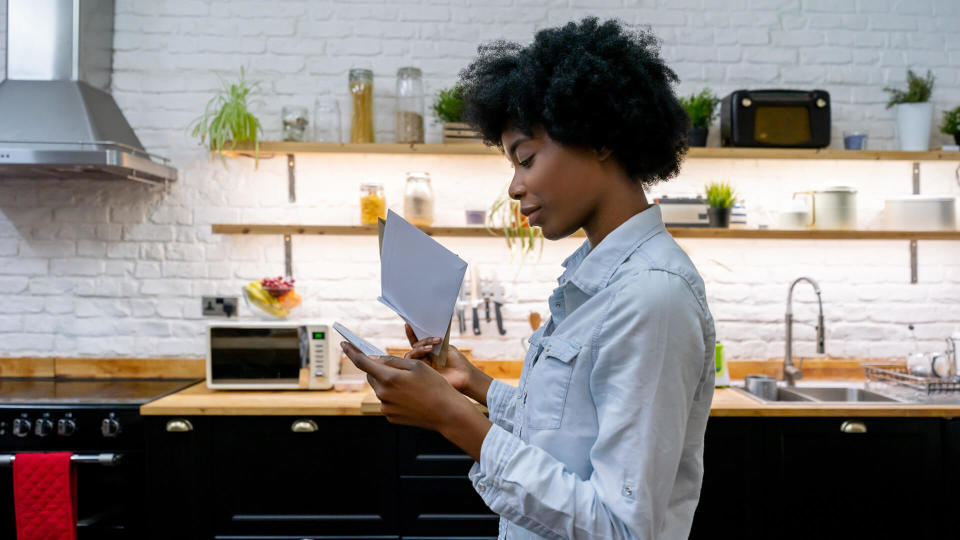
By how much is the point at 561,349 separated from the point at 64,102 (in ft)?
8.44

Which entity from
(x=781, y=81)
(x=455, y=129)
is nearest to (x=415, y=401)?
(x=455, y=129)

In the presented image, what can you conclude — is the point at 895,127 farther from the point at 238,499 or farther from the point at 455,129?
the point at 238,499

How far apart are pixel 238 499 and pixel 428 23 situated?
6.91ft

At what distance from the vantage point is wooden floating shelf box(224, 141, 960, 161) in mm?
2688

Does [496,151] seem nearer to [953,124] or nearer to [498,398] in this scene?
[498,398]

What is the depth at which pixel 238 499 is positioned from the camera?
2.23 meters

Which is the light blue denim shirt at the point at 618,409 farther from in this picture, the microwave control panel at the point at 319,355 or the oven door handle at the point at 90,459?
the oven door handle at the point at 90,459

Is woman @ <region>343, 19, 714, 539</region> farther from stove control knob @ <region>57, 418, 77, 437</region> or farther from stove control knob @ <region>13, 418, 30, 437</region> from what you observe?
stove control knob @ <region>13, 418, 30, 437</region>

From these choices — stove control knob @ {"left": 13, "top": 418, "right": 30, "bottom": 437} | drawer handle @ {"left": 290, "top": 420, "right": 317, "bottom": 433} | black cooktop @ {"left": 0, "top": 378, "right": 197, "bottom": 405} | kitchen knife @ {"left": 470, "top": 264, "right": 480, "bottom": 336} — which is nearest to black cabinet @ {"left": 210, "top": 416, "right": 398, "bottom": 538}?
drawer handle @ {"left": 290, "top": 420, "right": 317, "bottom": 433}

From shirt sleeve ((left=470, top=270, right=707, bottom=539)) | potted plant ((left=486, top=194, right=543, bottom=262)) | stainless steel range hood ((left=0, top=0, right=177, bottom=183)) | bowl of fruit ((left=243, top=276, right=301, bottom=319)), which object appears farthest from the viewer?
potted plant ((left=486, top=194, right=543, bottom=262))

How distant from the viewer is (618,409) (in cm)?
73

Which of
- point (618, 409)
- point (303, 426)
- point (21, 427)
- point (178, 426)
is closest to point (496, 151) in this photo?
point (303, 426)

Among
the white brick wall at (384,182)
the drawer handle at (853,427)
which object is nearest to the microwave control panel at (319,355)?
the white brick wall at (384,182)

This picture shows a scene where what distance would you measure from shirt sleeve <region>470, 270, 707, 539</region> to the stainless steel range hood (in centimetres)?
221
